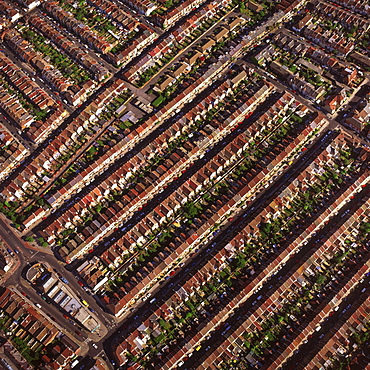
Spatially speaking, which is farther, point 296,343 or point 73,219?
point 73,219

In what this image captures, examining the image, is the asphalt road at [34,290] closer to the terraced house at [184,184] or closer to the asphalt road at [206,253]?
the terraced house at [184,184]

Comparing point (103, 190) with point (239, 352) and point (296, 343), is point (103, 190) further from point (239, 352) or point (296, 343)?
point (296, 343)

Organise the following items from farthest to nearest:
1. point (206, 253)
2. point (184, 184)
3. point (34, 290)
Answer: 1. point (184, 184)
2. point (206, 253)
3. point (34, 290)

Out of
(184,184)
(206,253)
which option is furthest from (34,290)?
(184,184)

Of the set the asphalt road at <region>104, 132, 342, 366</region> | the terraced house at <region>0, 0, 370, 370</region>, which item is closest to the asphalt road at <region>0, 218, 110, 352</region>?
the terraced house at <region>0, 0, 370, 370</region>

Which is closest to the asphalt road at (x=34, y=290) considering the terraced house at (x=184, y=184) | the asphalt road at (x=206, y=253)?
the terraced house at (x=184, y=184)

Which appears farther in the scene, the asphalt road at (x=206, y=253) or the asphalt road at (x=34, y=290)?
the asphalt road at (x=34, y=290)

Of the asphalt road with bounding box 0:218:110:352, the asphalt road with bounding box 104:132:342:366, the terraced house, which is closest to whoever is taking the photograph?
the terraced house

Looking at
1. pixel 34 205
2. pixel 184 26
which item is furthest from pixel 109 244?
pixel 184 26

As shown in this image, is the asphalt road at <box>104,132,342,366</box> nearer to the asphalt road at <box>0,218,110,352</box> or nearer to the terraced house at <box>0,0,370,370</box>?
the terraced house at <box>0,0,370,370</box>

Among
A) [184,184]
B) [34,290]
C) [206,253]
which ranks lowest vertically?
[34,290]

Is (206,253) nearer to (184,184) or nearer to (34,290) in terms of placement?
(184,184)
